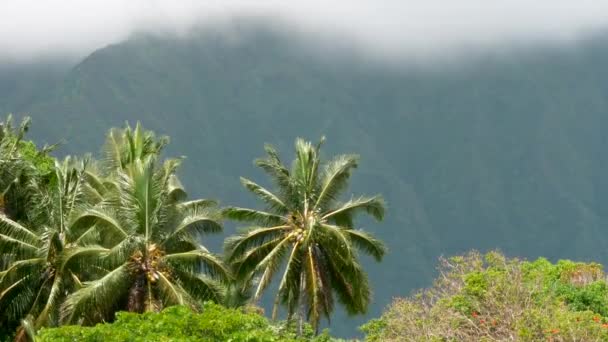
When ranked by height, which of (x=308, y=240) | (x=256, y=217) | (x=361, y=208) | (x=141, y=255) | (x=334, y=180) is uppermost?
(x=334, y=180)

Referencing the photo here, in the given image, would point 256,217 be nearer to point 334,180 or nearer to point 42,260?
point 334,180

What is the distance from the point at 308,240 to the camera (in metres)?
31.6

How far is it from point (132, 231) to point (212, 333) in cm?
871

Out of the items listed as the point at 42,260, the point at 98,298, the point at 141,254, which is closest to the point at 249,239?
the point at 141,254

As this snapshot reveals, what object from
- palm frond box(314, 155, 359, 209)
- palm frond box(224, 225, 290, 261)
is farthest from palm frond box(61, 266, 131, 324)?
palm frond box(314, 155, 359, 209)

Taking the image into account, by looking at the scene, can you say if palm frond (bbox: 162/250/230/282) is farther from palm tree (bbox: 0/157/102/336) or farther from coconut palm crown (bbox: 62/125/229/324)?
palm tree (bbox: 0/157/102/336)

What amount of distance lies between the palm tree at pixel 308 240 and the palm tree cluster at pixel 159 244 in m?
0.05

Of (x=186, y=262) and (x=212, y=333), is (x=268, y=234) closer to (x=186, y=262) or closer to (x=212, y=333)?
(x=186, y=262)

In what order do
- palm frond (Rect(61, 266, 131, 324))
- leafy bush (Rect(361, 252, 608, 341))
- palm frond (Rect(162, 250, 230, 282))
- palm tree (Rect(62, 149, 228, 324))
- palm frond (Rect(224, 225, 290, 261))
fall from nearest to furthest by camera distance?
1. leafy bush (Rect(361, 252, 608, 341))
2. palm frond (Rect(61, 266, 131, 324))
3. palm tree (Rect(62, 149, 228, 324))
4. palm frond (Rect(162, 250, 230, 282))
5. palm frond (Rect(224, 225, 290, 261))

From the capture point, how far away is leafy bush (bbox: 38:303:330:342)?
63.3ft

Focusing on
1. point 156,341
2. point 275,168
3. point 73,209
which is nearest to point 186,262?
point 73,209

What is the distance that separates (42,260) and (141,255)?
113 inches

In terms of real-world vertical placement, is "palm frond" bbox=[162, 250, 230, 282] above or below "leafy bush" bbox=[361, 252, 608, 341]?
above

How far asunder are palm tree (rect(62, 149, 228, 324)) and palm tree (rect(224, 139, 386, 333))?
298 cm
